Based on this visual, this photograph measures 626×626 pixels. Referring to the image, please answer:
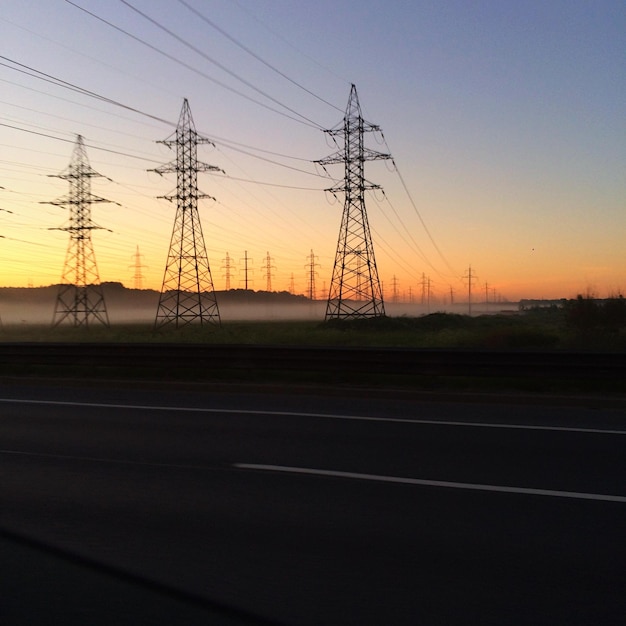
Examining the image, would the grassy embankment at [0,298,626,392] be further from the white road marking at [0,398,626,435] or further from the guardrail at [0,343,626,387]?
the white road marking at [0,398,626,435]

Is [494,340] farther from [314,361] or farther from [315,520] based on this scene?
[315,520]

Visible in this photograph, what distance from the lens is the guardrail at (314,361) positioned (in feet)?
42.9

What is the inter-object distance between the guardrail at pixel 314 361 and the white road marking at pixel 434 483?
6866 millimetres

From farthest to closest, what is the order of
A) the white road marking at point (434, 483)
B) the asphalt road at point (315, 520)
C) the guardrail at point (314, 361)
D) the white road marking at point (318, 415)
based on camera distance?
the guardrail at point (314, 361) → the white road marking at point (318, 415) → the white road marking at point (434, 483) → the asphalt road at point (315, 520)

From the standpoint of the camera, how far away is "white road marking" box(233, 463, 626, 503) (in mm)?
6398

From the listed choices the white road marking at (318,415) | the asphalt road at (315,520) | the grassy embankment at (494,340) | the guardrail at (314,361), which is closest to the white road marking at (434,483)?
the asphalt road at (315,520)

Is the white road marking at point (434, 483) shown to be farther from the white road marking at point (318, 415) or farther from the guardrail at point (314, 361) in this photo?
the guardrail at point (314, 361)

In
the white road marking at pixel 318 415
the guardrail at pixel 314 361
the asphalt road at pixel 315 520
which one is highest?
the guardrail at pixel 314 361

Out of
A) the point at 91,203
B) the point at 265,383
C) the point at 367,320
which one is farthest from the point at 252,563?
the point at 91,203

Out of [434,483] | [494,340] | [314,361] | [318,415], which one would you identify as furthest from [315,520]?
[494,340]

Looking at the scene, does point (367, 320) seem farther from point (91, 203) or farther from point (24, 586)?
point (24, 586)

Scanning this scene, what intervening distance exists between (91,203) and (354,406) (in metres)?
30.6

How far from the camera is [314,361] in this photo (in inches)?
580

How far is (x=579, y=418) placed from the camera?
35.1 ft
